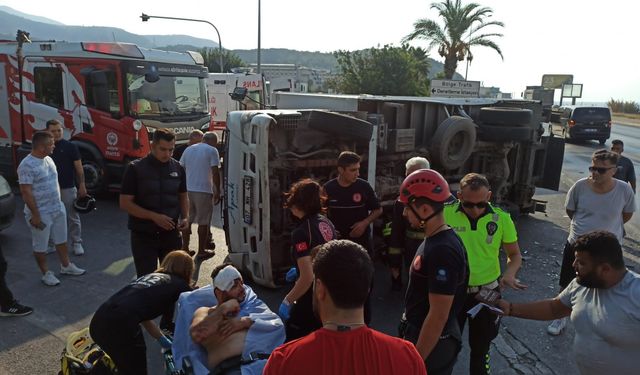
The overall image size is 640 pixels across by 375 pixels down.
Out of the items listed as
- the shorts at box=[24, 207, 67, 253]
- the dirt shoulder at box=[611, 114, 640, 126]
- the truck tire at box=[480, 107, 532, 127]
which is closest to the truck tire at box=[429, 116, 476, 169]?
the truck tire at box=[480, 107, 532, 127]

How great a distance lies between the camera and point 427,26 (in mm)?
24891

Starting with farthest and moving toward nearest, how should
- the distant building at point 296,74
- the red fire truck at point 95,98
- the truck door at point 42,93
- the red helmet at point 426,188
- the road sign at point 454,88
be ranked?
1. the distant building at point 296,74
2. the road sign at point 454,88
3. the truck door at point 42,93
4. the red fire truck at point 95,98
5. the red helmet at point 426,188

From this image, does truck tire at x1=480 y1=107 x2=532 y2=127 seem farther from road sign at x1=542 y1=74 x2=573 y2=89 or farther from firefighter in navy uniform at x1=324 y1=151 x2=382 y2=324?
road sign at x1=542 y1=74 x2=573 y2=89

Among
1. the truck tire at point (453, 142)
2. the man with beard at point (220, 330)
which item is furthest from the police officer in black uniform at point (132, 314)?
the truck tire at point (453, 142)

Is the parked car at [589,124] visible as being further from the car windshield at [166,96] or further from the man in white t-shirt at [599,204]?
the man in white t-shirt at [599,204]

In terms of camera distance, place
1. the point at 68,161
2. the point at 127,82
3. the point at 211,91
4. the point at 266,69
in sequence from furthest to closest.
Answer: the point at 266,69 < the point at 211,91 < the point at 127,82 < the point at 68,161

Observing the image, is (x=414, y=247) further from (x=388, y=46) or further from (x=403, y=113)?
(x=388, y=46)

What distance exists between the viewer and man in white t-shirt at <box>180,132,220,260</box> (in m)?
6.10

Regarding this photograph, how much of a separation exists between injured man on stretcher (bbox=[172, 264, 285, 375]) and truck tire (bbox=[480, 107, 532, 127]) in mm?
5548

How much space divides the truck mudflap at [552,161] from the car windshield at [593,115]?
15794mm

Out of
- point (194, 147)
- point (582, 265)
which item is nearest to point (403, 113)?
point (194, 147)

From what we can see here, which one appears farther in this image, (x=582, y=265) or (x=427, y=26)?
(x=427, y=26)

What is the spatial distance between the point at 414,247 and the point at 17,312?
12.6ft

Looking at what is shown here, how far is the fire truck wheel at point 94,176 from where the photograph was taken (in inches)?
352
